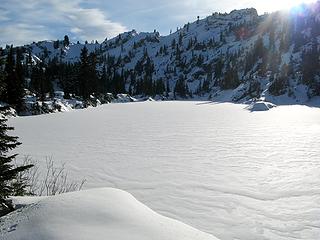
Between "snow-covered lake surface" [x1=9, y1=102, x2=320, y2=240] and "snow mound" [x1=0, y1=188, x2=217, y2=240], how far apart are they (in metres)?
3.20

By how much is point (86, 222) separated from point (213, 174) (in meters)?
10.4

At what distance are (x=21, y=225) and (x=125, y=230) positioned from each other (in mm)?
1687

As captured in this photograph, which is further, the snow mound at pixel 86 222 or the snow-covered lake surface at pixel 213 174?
the snow-covered lake surface at pixel 213 174

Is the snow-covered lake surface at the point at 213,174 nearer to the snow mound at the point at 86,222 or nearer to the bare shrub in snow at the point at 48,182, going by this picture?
the bare shrub in snow at the point at 48,182

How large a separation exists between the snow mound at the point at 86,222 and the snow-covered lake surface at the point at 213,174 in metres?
3.20

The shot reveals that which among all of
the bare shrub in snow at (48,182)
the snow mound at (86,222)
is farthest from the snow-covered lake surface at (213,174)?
the snow mound at (86,222)

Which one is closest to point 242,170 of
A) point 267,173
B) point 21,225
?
point 267,173

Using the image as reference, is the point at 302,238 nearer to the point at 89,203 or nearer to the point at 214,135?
the point at 89,203

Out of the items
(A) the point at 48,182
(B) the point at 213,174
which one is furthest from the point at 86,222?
(B) the point at 213,174

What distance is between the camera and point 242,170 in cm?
1661

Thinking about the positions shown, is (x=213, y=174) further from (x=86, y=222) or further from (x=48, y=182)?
(x=86, y=222)

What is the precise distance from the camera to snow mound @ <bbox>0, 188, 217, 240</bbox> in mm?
5621

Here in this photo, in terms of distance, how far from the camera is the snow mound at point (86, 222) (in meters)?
5.62

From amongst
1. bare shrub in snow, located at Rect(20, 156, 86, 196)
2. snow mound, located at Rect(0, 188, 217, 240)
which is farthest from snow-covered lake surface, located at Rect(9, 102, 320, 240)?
snow mound, located at Rect(0, 188, 217, 240)
